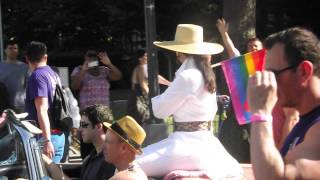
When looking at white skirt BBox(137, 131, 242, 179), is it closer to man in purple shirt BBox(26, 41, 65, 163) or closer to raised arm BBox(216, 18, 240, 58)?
man in purple shirt BBox(26, 41, 65, 163)

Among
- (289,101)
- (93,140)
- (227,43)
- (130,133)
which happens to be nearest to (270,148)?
(289,101)

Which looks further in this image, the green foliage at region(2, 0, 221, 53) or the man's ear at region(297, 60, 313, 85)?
the green foliage at region(2, 0, 221, 53)

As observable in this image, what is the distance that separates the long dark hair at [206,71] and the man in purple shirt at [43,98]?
1.53m

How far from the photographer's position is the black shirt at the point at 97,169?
15.2 ft

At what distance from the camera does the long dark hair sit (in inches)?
196

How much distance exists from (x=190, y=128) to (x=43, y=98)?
1.64 meters

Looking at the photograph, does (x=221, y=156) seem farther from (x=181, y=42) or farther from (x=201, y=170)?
(x=181, y=42)

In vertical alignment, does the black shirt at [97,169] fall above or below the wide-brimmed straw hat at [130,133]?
below

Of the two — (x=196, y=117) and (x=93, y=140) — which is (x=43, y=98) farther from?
(x=196, y=117)

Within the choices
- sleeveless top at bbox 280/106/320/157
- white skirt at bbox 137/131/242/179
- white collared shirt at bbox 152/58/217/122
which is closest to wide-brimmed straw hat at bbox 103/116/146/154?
white skirt at bbox 137/131/242/179

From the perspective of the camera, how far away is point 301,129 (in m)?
2.48

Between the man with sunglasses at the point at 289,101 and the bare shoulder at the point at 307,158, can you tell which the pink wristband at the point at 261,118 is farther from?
the bare shoulder at the point at 307,158

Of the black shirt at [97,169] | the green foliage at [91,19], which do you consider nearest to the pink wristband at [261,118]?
the black shirt at [97,169]

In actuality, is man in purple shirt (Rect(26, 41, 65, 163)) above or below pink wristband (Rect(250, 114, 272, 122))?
below
